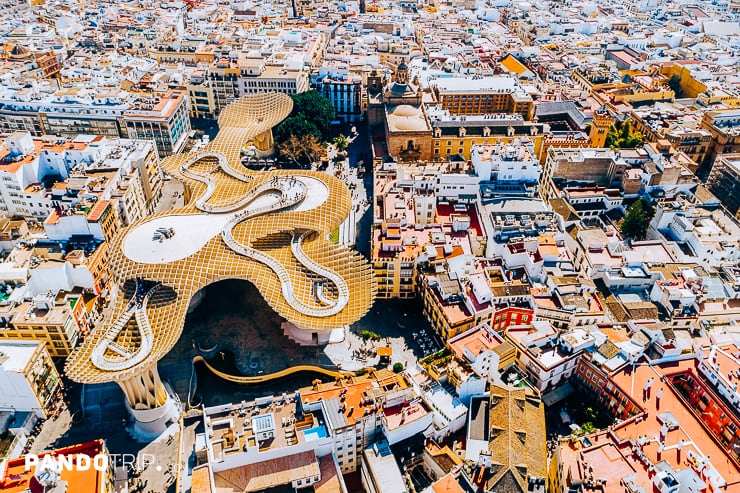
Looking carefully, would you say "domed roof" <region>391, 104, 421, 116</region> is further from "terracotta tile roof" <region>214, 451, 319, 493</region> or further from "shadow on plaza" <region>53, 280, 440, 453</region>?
"terracotta tile roof" <region>214, 451, 319, 493</region>

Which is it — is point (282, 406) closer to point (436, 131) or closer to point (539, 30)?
point (436, 131)

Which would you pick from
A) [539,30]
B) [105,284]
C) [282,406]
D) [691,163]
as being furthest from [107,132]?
[539,30]

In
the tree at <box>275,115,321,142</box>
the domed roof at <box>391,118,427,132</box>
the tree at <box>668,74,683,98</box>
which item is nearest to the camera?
the domed roof at <box>391,118,427,132</box>

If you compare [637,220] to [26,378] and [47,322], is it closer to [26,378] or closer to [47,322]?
[47,322]

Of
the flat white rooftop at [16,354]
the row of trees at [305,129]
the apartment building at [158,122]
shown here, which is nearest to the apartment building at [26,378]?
the flat white rooftop at [16,354]

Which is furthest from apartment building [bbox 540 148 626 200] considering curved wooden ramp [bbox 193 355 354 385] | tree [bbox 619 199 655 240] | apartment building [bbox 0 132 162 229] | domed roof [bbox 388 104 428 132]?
apartment building [bbox 0 132 162 229]

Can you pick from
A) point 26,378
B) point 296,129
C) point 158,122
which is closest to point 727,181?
point 296,129
